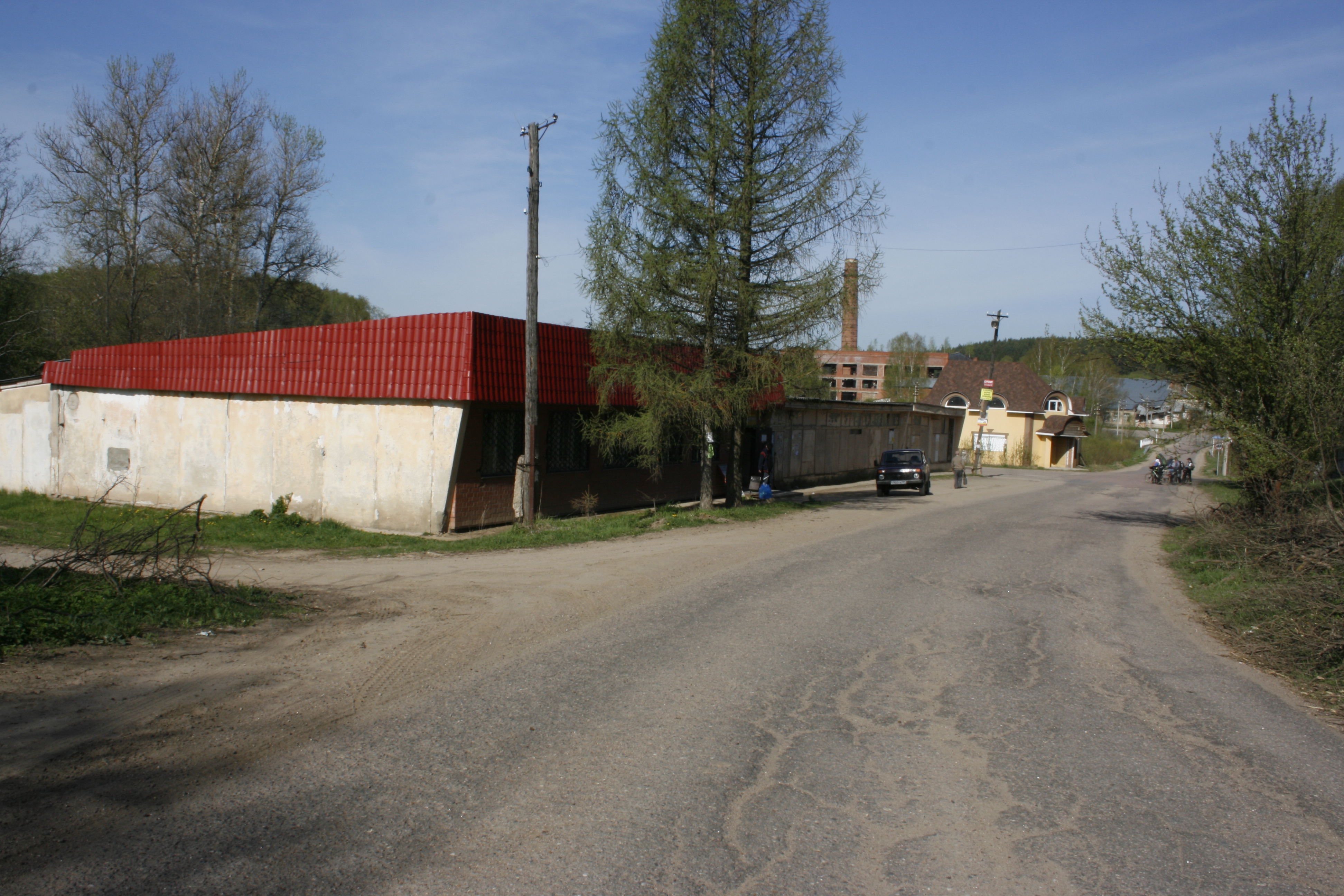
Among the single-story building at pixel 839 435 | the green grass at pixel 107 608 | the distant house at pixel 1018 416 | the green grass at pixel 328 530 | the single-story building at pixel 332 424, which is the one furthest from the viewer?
the distant house at pixel 1018 416

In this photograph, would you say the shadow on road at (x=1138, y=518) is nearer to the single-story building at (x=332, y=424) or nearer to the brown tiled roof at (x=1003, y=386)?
the single-story building at (x=332, y=424)

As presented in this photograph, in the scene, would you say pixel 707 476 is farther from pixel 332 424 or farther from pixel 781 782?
pixel 781 782

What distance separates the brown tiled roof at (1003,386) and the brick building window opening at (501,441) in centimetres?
4875

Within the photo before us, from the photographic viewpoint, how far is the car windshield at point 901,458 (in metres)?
30.5

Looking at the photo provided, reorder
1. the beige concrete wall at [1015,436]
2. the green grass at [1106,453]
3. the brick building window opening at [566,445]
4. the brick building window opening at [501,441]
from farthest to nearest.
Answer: the green grass at [1106,453] < the beige concrete wall at [1015,436] < the brick building window opening at [566,445] < the brick building window opening at [501,441]

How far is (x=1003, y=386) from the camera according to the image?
6294 centimetres

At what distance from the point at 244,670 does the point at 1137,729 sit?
6.89 metres

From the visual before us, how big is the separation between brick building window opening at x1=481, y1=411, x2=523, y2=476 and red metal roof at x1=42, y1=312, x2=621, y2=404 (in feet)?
2.23

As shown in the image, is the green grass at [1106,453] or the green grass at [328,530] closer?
the green grass at [328,530]

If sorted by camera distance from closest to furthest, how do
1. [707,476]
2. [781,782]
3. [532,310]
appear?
[781,782] < [532,310] < [707,476]

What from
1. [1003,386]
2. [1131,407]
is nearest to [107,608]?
[1003,386]

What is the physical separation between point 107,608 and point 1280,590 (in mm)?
12029

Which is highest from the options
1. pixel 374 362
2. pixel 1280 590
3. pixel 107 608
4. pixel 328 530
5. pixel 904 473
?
pixel 374 362

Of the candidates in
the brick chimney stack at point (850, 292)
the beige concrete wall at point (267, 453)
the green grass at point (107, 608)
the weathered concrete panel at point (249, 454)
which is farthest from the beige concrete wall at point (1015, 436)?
the green grass at point (107, 608)
